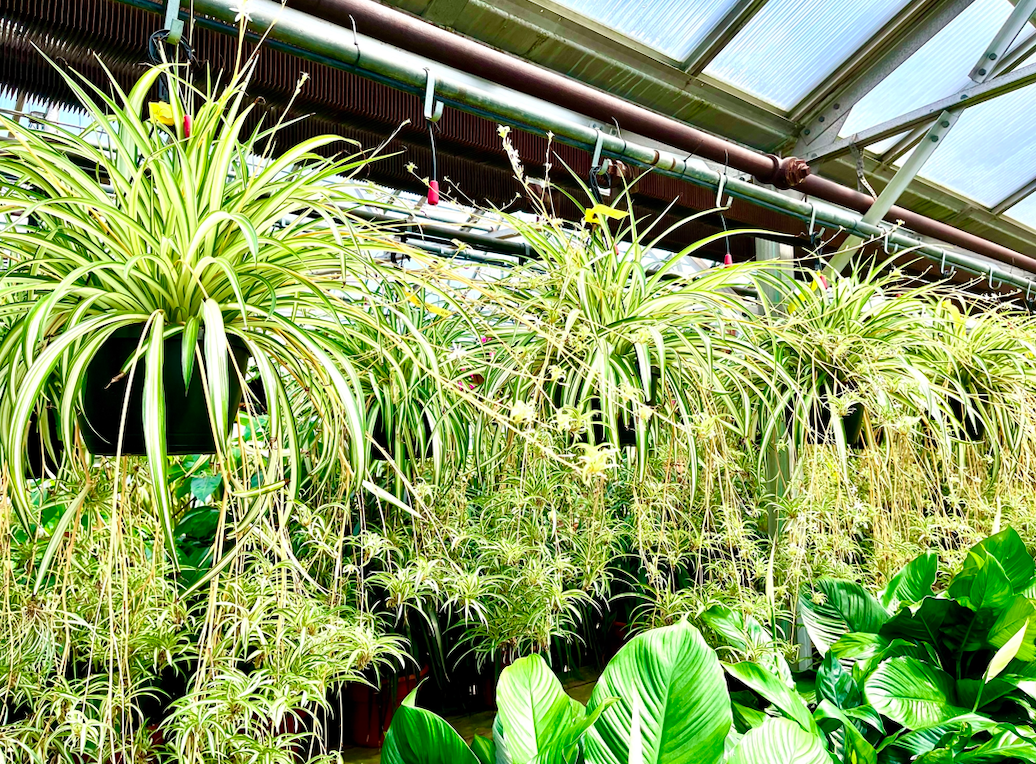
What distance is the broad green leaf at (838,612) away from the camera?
1.65 meters

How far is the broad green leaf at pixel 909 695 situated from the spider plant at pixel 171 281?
1.10m

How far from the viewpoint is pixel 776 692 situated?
125 cm

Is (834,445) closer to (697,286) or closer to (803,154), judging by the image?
(697,286)

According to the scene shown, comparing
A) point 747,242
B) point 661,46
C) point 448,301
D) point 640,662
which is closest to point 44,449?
point 448,301

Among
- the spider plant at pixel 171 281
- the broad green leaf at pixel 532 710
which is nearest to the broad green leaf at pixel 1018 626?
the broad green leaf at pixel 532 710

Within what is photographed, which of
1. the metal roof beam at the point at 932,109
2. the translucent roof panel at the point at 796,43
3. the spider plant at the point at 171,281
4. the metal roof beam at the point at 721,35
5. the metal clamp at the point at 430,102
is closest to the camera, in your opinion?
the spider plant at the point at 171,281

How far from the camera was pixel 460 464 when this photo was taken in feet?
3.93

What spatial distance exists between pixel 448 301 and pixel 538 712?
0.61m

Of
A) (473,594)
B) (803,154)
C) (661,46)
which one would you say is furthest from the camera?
(803,154)

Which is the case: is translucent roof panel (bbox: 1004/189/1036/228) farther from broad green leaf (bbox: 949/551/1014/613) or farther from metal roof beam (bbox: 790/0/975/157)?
broad green leaf (bbox: 949/551/1014/613)

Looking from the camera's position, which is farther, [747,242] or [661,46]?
[661,46]

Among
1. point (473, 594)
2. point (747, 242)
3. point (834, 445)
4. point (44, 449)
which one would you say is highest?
point (747, 242)

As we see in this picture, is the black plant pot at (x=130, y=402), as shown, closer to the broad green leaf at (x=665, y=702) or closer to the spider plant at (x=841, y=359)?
the broad green leaf at (x=665, y=702)

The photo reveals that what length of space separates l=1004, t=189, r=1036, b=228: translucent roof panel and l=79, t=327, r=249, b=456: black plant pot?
7438 mm
